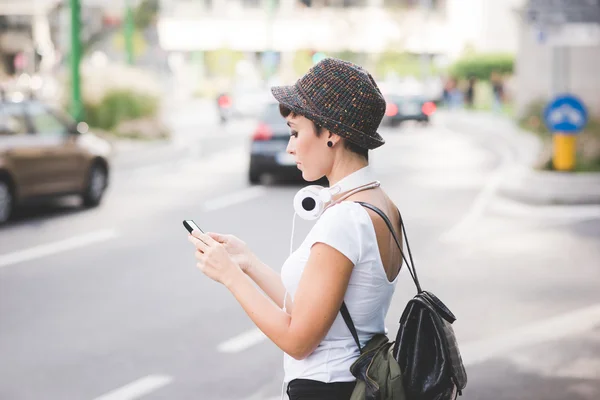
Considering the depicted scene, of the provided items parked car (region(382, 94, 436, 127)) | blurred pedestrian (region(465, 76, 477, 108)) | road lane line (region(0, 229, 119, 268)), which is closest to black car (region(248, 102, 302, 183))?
road lane line (region(0, 229, 119, 268))

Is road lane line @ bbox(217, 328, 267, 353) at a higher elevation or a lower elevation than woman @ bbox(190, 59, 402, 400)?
lower

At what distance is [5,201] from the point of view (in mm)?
13164

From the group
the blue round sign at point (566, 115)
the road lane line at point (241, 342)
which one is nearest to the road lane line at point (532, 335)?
the road lane line at point (241, 342)

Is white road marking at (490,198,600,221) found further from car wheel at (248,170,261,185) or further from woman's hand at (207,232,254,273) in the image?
woman's hand at (207,232,254,273)

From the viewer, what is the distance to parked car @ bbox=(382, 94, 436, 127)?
129 ft

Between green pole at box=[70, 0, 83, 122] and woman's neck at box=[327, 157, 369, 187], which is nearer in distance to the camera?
woman's neck at box=[327, 157, 369, 187]

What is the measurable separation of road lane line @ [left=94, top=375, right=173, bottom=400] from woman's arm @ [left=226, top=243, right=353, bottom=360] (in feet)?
11.0

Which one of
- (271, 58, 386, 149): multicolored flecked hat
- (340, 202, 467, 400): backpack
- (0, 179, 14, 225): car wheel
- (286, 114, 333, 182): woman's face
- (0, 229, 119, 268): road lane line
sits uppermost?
(271, 58, 386, 149): multicolored flecked hat

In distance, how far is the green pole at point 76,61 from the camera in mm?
23953

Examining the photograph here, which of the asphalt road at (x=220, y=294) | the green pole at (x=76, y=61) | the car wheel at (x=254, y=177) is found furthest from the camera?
the green pole at (x=76, y=61)

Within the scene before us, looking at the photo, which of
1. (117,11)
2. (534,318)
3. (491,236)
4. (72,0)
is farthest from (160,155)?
(117,11)

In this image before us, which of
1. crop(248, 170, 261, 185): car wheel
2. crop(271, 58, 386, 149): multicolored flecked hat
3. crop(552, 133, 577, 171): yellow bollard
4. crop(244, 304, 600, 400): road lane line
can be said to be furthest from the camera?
crop(248, 170, 261, 185): car wheel

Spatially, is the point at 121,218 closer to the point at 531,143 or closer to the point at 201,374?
the point at 201,374

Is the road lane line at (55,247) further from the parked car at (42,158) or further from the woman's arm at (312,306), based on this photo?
the woman's arm at (312,306)
